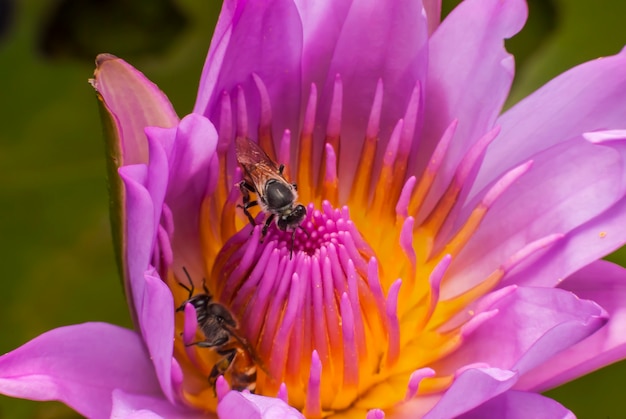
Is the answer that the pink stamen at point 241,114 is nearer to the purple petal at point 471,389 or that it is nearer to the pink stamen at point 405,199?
the pink stamen at point 405,199

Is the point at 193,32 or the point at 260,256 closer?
the point at 260,256

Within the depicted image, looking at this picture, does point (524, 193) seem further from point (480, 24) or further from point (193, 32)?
point (193, 32)

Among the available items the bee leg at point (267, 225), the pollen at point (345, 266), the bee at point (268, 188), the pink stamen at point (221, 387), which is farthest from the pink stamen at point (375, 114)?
the pink stamen at point (221, 387)

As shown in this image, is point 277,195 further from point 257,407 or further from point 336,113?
point 257,407

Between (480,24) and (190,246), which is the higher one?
(480,24)

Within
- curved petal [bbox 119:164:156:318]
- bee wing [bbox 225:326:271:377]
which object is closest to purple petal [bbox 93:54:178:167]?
curved petal [bbox 119:164:156:318]

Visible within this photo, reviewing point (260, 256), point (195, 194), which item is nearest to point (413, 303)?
point (260, 256)

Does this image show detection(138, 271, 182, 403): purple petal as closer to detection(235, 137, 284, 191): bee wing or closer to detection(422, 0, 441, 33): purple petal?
detection(235, 137, 284, 191): bee wing

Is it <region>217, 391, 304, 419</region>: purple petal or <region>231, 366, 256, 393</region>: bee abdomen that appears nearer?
<region>217, 391, 304, 419</region>: purple petal

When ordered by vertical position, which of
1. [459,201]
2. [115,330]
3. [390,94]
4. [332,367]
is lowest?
[332,367]
